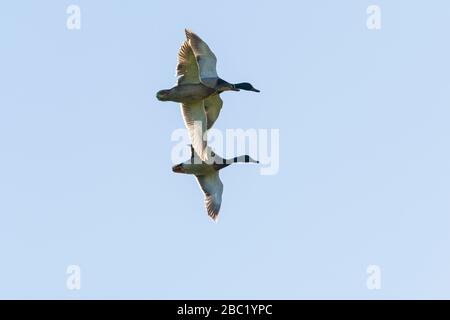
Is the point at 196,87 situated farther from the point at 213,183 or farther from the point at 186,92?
the point at 213,183

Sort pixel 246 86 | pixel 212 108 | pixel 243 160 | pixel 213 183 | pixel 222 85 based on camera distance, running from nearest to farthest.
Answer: pixel 222 85, pixel 246 86, pixel 212 108, pixel 213 183, pixel 243 160

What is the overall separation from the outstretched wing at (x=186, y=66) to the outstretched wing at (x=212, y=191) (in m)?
3.03

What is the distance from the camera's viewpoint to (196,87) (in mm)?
37656

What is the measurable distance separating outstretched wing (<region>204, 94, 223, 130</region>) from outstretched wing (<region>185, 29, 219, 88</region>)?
3.62ft

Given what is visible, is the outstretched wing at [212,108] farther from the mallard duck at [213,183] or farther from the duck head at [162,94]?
the duck head at [162,94]

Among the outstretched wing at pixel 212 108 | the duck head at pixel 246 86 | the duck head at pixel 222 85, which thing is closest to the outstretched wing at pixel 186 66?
the duck head at pixel 222 85

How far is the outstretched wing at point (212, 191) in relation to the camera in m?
39.8

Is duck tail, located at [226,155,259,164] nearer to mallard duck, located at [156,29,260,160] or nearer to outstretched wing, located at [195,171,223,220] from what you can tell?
outstretched wing, located at [195,171,223,220]

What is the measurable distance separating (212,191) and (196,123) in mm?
2349

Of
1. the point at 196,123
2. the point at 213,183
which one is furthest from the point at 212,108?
the point at 213,183

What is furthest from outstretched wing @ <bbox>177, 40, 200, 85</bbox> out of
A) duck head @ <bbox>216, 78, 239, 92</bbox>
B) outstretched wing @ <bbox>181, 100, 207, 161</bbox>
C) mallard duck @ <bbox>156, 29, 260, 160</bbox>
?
outstretched wing @ <bbox>181, 100, 207, 161</bbox>

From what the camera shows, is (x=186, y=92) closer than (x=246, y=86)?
Yes
